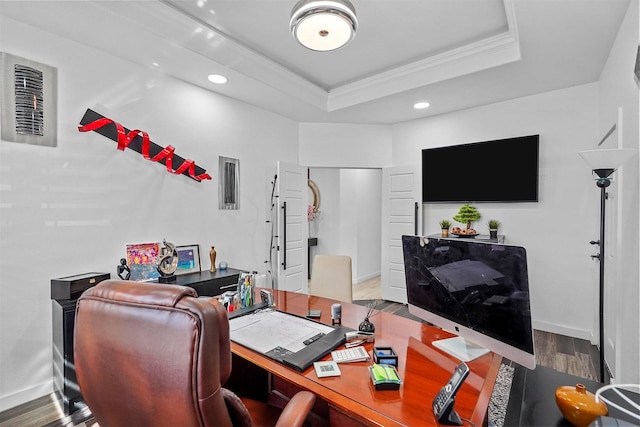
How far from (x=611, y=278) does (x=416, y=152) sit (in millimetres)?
2771

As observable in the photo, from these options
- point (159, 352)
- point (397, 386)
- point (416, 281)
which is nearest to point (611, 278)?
point (416, 281)

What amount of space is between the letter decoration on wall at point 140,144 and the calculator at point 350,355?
257 cm

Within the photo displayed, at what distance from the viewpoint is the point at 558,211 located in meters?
3.59

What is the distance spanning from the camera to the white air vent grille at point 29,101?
2296mm

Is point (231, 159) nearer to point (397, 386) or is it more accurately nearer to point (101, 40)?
point (101, 40)

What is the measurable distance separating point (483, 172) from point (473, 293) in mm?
3284

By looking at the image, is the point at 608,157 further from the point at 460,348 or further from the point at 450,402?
the point at 450,402

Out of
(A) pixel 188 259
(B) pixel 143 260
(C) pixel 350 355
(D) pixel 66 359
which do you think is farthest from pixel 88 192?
(C) pixel 350 355

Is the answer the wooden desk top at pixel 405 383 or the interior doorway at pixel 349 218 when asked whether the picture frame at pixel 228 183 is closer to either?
the wooden desk top at pixel 405 383

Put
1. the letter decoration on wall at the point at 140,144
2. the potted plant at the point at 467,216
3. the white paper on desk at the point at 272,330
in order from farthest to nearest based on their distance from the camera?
the potted plant at the point at 467,216 < the letter decoration on wall at the point at 140,144 < the white paper on desk at the point at 272,330

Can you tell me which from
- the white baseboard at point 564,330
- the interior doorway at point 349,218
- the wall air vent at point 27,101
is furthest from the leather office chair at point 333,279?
the interior doorway at point 349,218

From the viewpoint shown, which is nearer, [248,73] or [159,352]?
[159,352]

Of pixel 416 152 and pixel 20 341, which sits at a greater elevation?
pixel 416 152

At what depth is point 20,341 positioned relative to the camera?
2309 mm
